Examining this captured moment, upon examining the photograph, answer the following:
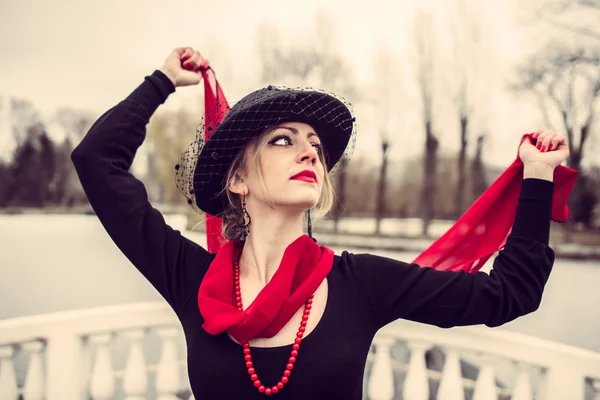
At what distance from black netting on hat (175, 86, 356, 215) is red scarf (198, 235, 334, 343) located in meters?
0.19

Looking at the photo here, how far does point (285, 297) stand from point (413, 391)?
0.65 meters

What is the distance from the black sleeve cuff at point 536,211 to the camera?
0.76 metres

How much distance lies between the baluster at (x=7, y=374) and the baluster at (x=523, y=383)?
4.84 feet

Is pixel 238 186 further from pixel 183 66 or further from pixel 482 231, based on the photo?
pixel 482 231

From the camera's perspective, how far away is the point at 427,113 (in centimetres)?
464

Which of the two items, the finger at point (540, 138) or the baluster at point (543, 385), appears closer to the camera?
the finger at point (540, 138)

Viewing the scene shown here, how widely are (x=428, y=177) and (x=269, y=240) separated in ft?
12.3

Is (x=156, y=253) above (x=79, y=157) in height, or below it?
below

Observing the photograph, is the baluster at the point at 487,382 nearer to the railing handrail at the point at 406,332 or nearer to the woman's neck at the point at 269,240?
the railing handrail at the point at 406,332

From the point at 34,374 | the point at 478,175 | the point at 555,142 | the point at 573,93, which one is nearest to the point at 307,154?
the point at 555,142

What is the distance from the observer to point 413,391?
3.71ft

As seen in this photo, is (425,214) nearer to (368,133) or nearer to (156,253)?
(368,133)

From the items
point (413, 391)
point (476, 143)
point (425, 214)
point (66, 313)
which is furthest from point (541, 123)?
point (66, 313)

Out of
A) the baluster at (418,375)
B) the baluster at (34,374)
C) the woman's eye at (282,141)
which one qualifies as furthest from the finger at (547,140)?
the baluster at (34,374)
